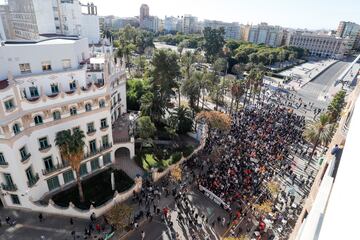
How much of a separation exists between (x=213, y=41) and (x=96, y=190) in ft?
310

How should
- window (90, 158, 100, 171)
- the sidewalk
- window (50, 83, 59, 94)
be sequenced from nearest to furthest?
window (50, 83, 59, 94)
window (90, 158, 100, 171)
the sidewalk

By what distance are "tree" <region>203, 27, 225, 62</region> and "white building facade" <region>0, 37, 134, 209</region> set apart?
83723mm

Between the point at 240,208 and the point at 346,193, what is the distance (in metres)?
30.3

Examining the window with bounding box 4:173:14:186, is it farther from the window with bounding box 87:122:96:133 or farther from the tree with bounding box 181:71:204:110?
the tree with bounding box 181:71:204:110

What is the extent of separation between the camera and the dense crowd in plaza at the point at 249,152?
35531 millimetres

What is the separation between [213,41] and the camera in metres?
111

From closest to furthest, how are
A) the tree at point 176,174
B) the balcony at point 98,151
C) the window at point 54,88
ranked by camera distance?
the window at point 54,88 < the balcony at point 98,151 < the tree at point 176,174

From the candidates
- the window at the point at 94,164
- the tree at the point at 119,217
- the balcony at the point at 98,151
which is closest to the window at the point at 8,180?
the balcony at the point at 98,151

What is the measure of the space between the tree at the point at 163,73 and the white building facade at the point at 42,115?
1488cm

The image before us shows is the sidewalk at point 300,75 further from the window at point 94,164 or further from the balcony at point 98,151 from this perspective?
the window at point 94,164

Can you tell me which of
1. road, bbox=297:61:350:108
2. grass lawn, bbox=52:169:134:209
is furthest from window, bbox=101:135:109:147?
road, bbox=297:61:350:108

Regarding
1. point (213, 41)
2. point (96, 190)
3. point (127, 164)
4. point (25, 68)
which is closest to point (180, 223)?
point (96, 190)

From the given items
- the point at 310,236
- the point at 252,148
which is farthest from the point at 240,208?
the point at 310,236

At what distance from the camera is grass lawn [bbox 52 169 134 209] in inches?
1231
